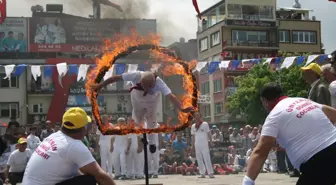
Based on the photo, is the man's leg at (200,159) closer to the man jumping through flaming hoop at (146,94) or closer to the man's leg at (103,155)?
the man's leg at (103,155)

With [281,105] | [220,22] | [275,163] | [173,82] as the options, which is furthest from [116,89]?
[281,105]

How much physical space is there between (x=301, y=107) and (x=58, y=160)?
2.60m

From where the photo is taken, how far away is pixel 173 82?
→ 1346 centimetres

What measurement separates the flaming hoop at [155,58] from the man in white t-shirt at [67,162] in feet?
14.3

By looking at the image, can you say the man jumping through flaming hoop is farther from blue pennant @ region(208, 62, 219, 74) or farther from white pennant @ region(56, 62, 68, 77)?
blue pennant @ region(208, 62, 219, 74)

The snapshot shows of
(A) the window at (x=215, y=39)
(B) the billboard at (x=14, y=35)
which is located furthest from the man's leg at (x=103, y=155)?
(A) the window at (x=215, y=39)

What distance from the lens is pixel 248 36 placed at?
7788cm

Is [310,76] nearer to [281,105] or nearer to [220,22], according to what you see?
[281,105]

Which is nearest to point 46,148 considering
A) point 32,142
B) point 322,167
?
point 322,167

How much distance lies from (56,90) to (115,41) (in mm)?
58142

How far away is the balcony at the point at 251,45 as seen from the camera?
7538cm

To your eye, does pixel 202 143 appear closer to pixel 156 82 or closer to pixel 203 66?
pixel 203 66

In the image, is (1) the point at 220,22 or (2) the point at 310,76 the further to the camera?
(1) the point at 220,22

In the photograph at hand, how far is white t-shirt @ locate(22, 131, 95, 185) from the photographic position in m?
6.68
